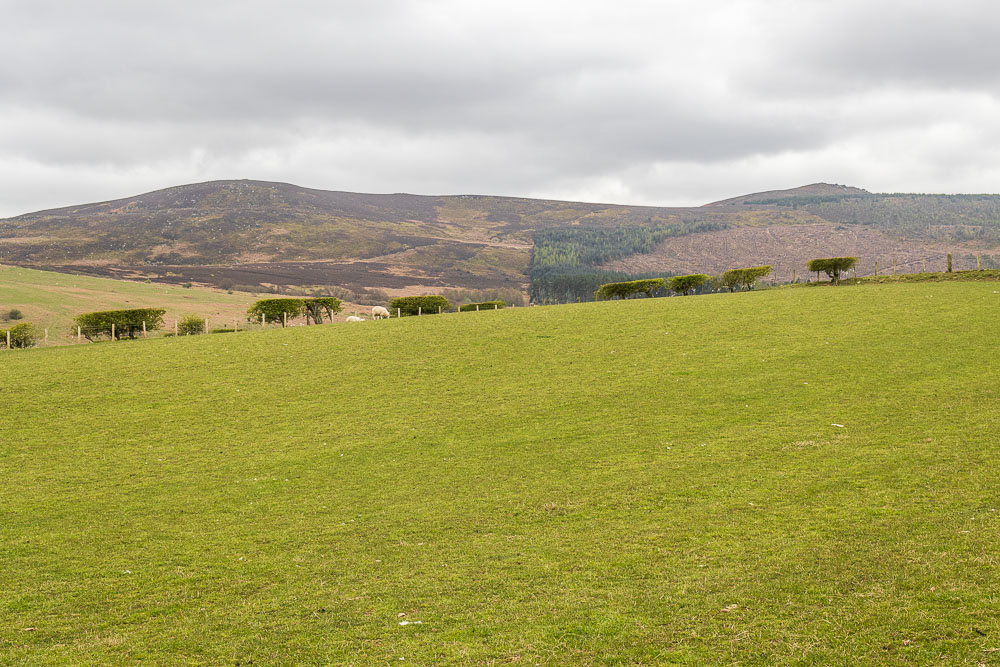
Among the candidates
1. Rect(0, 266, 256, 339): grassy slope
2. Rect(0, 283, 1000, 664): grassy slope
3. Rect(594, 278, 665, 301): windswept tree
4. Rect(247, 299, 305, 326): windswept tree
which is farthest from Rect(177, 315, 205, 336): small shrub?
Rect(594, 278, 665, 301): windswept tree

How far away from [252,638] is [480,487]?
24.5 feet

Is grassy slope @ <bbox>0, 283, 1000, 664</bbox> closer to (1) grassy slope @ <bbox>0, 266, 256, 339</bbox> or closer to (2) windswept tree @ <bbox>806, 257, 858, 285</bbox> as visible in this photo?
(2) windswept tree @ <bbox>806, 257, 858, 285</bbox>

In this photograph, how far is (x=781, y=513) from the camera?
1216 centimetres

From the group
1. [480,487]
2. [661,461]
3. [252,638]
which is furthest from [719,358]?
[252,638]

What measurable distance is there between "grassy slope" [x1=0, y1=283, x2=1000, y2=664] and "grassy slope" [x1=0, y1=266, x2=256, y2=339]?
2096 inches

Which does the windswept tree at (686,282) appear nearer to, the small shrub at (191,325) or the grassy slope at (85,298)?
the small shrub at (191,325)

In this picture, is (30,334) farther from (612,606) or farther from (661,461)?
(612,606)

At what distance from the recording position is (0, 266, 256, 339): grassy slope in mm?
75062

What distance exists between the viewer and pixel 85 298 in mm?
84875

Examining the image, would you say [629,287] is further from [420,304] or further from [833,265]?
[420,304]

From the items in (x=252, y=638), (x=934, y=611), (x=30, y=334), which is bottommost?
(x=252, y=638)

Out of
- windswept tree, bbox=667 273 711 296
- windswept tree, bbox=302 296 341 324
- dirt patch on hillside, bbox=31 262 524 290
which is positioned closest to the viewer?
windswept tree, bbox=667 273 711 296

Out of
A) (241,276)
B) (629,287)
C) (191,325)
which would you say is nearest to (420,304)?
(629,287)

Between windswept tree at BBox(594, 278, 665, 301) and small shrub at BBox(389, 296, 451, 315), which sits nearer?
windswept tree at BBox(594, 278, 665, 301)
